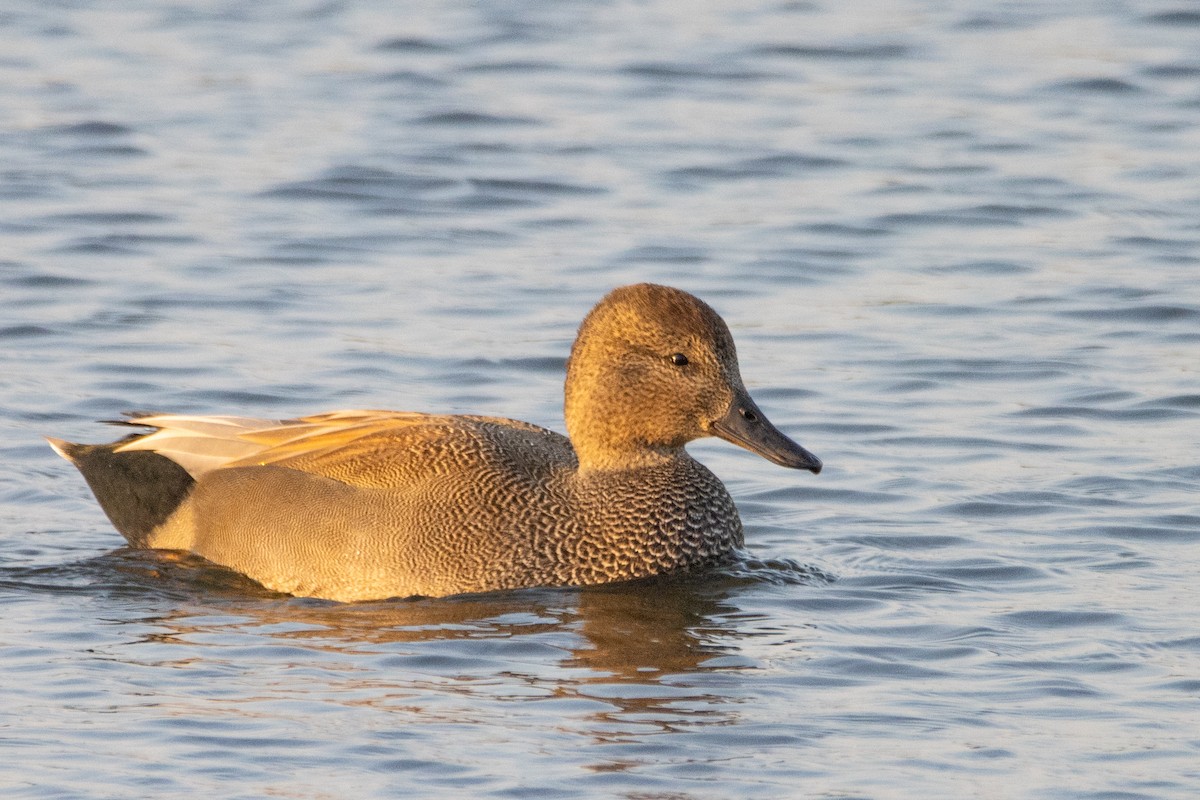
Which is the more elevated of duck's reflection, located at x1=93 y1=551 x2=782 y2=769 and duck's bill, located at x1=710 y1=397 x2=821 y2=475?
duck's bill, located at x1=710 y1=397 x2=821 y2=475

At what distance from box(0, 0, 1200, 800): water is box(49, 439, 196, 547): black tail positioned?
22 cm

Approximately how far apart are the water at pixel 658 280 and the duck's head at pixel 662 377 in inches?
24.5

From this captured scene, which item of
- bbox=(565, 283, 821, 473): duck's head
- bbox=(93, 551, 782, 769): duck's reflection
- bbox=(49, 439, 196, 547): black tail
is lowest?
bbox=(93, 551, 782, 769): duck's reflection

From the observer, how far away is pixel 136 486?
924 cm

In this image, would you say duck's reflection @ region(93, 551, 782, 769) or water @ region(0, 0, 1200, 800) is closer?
water @ region(0, 0, 1200, 800)

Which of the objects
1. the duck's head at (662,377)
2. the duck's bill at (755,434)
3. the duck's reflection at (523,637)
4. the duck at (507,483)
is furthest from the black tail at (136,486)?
the duck's bill at (755,434)

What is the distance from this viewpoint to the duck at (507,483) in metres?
8.55

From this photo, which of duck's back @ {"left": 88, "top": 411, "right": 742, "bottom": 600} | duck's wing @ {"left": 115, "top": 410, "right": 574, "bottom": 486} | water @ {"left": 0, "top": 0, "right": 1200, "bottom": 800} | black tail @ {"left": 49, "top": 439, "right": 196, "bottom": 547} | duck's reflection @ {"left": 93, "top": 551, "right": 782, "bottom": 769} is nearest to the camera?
water @ {"left": 0, "top": 0, "right": 1200, "bottom": 800}

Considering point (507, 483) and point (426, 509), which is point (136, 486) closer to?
point (426, 509)

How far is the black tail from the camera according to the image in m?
9.19

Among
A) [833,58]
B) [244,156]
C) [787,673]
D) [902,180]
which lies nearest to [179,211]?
[244,156]

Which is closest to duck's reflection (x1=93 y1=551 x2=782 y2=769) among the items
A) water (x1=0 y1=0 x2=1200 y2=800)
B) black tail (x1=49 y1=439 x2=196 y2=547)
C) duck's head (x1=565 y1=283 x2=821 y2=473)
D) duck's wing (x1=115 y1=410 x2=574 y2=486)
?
water (x1=0 y1=0 x2=1200 y2=800)

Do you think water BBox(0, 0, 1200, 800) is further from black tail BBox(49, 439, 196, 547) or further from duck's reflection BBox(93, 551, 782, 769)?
black tail BBox(49, 439, 196, 547)

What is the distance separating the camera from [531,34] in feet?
63.1
